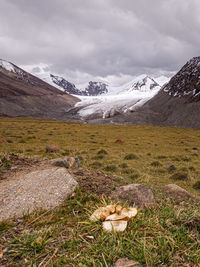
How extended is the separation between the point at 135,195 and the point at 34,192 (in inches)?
105

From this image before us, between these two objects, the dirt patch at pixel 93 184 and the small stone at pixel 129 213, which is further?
the dirt patch at pixel 93 184

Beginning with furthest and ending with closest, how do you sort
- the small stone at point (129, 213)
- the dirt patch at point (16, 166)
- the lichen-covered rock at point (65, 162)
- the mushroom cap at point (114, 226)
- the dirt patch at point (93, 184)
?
the lichen-covered rock at point (65, 162), the dirt patch at point (16, 166), the dirt patch at point (93, 184), the small stone at point (129, 213), the mushroom cap at point (114, 226)

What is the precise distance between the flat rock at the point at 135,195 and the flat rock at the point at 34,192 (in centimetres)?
133

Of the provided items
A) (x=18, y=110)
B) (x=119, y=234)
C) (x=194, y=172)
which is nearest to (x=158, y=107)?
(x=18, y=110)

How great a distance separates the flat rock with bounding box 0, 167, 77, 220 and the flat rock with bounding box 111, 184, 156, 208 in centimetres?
133

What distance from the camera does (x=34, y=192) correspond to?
4.77 m

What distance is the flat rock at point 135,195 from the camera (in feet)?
15.0

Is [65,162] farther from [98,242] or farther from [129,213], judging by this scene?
[98,242]

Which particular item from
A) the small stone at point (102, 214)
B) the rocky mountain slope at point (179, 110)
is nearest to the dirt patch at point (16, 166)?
the small stone at point (102, 214)

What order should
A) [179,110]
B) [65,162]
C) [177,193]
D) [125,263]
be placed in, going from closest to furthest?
[125,263] → [177,193] → [65,162] → [179,110]

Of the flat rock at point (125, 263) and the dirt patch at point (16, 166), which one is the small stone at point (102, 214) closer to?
the flat rock at point (125, 263)

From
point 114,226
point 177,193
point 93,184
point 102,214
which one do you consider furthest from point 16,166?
point 177,193

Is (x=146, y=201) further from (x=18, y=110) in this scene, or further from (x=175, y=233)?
(x=18, y=110)

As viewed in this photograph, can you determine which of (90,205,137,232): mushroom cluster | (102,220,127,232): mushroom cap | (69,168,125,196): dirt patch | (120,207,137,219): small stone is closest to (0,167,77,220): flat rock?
(69,168,125,196): dirt patch
